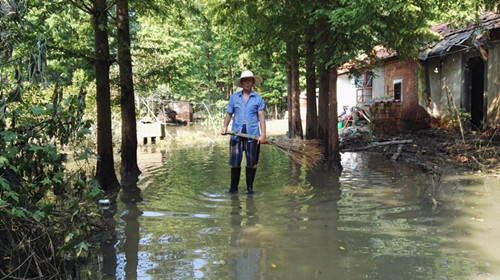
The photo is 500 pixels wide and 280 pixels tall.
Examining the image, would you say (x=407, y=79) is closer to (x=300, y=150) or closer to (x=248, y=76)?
(x=300, y=150)

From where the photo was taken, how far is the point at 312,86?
13680 mm

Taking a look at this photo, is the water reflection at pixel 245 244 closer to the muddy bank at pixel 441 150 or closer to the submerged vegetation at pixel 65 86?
the submerged vegetation at pixel 65 86

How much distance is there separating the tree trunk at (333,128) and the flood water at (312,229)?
29.8 inches

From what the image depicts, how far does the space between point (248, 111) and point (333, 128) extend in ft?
9.45

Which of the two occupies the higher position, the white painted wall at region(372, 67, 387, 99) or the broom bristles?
the white painted wall at region(372, 67, 387, 99)

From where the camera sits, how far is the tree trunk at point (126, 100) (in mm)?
8766

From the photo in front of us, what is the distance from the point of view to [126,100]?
9203mm

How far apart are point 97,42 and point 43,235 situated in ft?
16.1

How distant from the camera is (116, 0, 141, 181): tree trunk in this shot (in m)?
8.77

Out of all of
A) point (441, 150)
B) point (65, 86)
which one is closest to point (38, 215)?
point (65, 86)

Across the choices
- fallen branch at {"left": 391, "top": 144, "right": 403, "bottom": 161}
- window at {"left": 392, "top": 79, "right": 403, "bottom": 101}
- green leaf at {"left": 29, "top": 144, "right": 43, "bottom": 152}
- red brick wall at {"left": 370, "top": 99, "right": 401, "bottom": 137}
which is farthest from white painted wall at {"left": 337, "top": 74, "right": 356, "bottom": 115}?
green leaf at {"left": 29, "top": 144, "right": 43, "bottom": 152}

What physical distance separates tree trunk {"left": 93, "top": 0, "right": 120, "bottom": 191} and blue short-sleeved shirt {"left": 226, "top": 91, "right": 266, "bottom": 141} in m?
2.38

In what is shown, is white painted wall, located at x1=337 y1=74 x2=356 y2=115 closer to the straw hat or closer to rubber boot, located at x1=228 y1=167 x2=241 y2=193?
the straw hat

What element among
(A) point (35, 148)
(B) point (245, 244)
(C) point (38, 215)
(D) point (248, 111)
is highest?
(D) point (248, 111)
